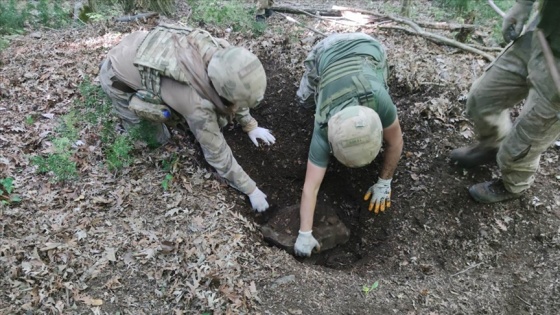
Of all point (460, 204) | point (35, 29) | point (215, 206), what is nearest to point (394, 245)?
point (460, 204)

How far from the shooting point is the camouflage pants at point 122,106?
3.91m

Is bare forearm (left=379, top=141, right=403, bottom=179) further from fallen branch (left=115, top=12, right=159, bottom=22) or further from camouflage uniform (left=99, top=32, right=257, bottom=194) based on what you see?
fallen branch (left=115, top=12, right=159, bottom=22)

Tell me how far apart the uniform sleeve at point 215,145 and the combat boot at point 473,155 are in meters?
1.89

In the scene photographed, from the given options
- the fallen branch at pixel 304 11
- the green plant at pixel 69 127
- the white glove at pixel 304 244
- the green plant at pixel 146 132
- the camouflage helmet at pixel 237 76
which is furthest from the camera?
the fallen branch at pixel 304 11

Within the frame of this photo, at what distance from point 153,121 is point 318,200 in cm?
175

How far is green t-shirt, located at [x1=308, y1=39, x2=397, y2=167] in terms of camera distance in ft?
10.4

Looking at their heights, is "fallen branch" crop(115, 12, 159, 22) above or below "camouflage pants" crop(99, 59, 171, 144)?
below

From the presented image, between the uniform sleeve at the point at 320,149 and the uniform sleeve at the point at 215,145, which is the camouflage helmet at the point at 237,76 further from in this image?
the uniform sleeve at the point at 320,149

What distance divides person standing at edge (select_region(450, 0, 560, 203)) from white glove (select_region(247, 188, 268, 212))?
1.83 meters

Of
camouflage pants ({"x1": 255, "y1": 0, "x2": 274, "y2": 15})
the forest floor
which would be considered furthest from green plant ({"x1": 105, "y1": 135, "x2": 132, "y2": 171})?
camouflage pants ({"x1": 255, "y1": 0, "x2": 274, "y2": 15})

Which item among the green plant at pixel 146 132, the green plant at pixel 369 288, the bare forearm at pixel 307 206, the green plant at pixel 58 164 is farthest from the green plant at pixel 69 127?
the green plant at pixel 369 288

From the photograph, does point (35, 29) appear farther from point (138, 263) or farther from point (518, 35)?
point (518, 35)

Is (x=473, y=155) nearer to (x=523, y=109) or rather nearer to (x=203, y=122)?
(x=523, y=109)

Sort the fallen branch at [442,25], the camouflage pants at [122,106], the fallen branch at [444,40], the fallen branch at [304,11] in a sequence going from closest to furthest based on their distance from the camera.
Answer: the camouflage pants at [122,106], the fallen branch at [444,40], the fallen branch at [442,25], the fallen branch at [304,11]
